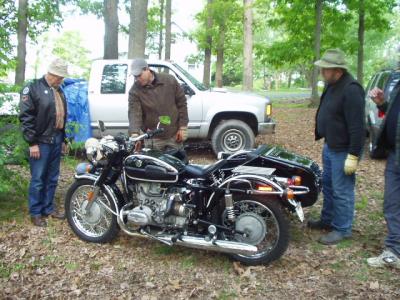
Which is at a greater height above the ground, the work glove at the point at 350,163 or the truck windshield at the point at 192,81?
the truck windshield at the point at 192,81

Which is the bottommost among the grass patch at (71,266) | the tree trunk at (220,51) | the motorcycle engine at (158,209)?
the grass patch at (71,266)

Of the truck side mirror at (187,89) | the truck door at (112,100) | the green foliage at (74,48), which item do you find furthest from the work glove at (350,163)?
the green foliage at (74,48)

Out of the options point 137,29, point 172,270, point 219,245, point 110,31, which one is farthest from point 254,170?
point 110,31

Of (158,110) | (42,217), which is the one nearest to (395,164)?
(158,110)

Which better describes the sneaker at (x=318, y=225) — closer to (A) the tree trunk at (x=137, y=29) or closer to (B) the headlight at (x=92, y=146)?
(B) the headlight at (x=92, y=146)

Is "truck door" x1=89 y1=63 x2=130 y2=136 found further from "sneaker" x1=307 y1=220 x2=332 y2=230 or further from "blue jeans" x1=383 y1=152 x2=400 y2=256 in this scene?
"blue jeans" x1=383 y1=152 x2=400 y2=256

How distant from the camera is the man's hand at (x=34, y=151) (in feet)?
17.4

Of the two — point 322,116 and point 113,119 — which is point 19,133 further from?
point 322,116

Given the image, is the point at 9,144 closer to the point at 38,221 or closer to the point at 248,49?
the point at 38,221

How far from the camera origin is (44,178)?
222 inches

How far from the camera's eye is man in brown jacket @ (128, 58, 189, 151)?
218 inches

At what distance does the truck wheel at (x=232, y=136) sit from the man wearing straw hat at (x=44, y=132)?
371 cm

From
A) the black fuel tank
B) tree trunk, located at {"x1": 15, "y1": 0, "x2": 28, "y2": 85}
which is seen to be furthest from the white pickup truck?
tree trunk, located at {"x1": 15, "y1": 0, "x2": 28, "y2": 85}

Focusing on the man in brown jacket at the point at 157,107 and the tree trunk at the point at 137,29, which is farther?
the tree trunk at the point at 137,29
